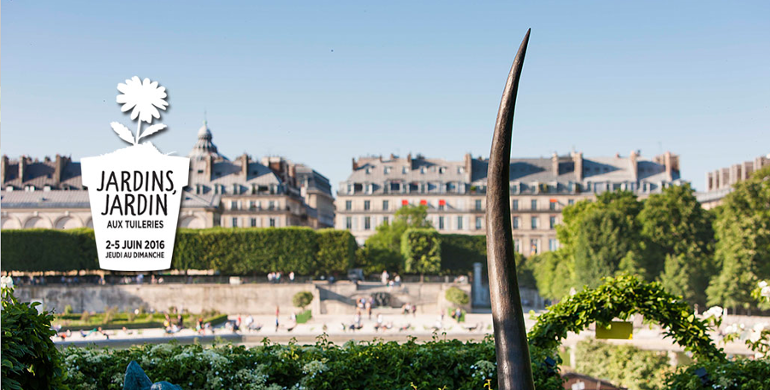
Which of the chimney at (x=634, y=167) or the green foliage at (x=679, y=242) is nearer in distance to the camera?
the green foliage at (x=679, y=242)

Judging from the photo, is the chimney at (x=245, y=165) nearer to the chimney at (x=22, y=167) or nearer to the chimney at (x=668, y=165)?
the chimney at (x=22, y=167)

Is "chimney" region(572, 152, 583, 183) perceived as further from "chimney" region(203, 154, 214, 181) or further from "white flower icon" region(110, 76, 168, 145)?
"white flower icon" region(110, 76, 168, 145)

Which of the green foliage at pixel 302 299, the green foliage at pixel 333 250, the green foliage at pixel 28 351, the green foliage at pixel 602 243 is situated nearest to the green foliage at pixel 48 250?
the green foliage at pixel 302 299

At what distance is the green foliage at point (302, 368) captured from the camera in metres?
6.15

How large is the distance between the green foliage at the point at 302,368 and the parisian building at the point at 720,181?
53386 millimetres

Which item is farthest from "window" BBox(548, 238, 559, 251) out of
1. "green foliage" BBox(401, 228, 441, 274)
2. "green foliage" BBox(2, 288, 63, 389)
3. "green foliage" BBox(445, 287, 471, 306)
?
"green foliage" BBox(2, 288, 63, 389)

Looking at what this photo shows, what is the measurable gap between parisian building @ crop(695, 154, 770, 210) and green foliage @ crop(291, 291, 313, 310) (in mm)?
32040

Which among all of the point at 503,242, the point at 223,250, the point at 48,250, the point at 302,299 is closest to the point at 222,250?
the point at 223,250

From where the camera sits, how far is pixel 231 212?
58.5 m

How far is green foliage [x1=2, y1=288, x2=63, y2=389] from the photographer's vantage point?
4.19m

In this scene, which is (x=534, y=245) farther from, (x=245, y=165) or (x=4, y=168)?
(x=4, y=168)

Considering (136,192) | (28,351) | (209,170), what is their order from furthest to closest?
(209,170)
(136,192)
(28,351)

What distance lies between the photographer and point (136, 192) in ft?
29.4

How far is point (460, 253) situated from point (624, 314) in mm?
47429
